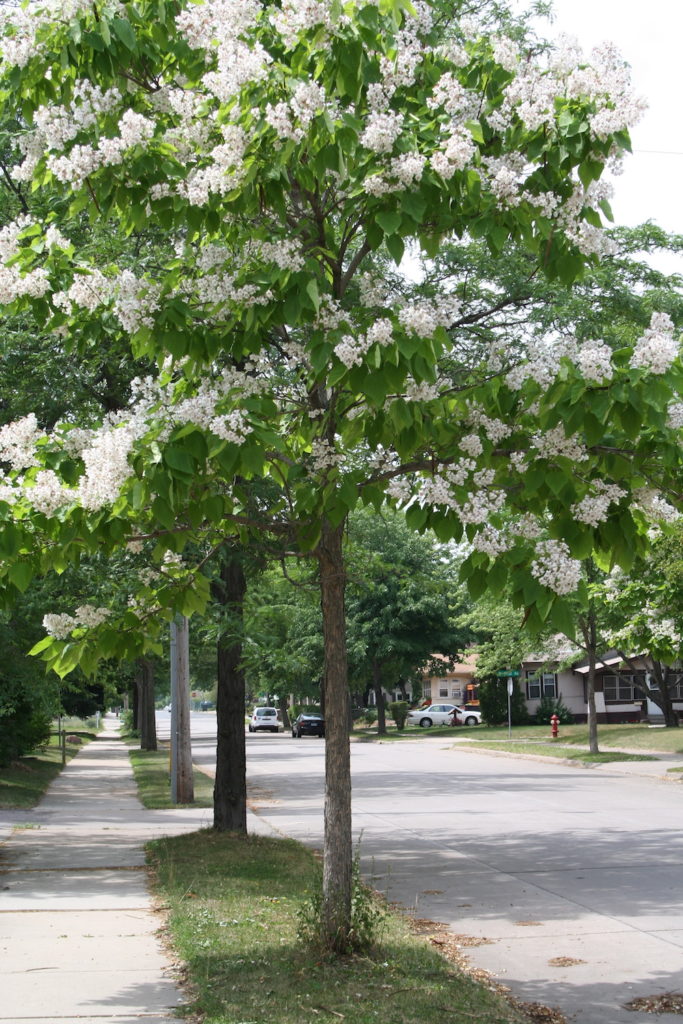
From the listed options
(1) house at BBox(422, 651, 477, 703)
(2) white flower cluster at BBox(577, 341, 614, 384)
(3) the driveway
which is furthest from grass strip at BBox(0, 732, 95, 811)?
(1) house at BBox(422, 651, 477, 703)

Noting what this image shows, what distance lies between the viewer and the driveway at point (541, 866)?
834 cm

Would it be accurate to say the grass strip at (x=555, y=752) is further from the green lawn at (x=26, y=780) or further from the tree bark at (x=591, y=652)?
the green lawn at (x=26, y=780)

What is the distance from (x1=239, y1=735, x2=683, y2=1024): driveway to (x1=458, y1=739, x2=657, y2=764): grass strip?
320 centimetres

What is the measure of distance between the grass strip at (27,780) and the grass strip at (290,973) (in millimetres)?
12535

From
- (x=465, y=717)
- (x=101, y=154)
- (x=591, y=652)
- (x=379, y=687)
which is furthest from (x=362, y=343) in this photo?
(x=465, y=717)

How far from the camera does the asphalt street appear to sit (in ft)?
27.4

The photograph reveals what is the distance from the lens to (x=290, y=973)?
7211mm

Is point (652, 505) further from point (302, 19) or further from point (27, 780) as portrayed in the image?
point (27, 780)

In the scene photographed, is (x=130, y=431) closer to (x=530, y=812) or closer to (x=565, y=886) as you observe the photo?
(x=565, y=886)

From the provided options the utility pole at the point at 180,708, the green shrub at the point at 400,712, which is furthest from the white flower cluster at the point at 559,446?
the green shrub at the point at 400,712

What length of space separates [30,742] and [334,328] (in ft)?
93.8

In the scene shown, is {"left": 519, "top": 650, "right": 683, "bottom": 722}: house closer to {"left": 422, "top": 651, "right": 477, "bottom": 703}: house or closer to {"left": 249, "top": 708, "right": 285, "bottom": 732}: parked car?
{"left": 422, "top": 651, "right": 477, "bottom": 703}: house

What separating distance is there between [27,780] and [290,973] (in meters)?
22.2

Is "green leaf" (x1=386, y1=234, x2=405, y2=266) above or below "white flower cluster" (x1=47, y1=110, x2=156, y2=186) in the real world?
below
